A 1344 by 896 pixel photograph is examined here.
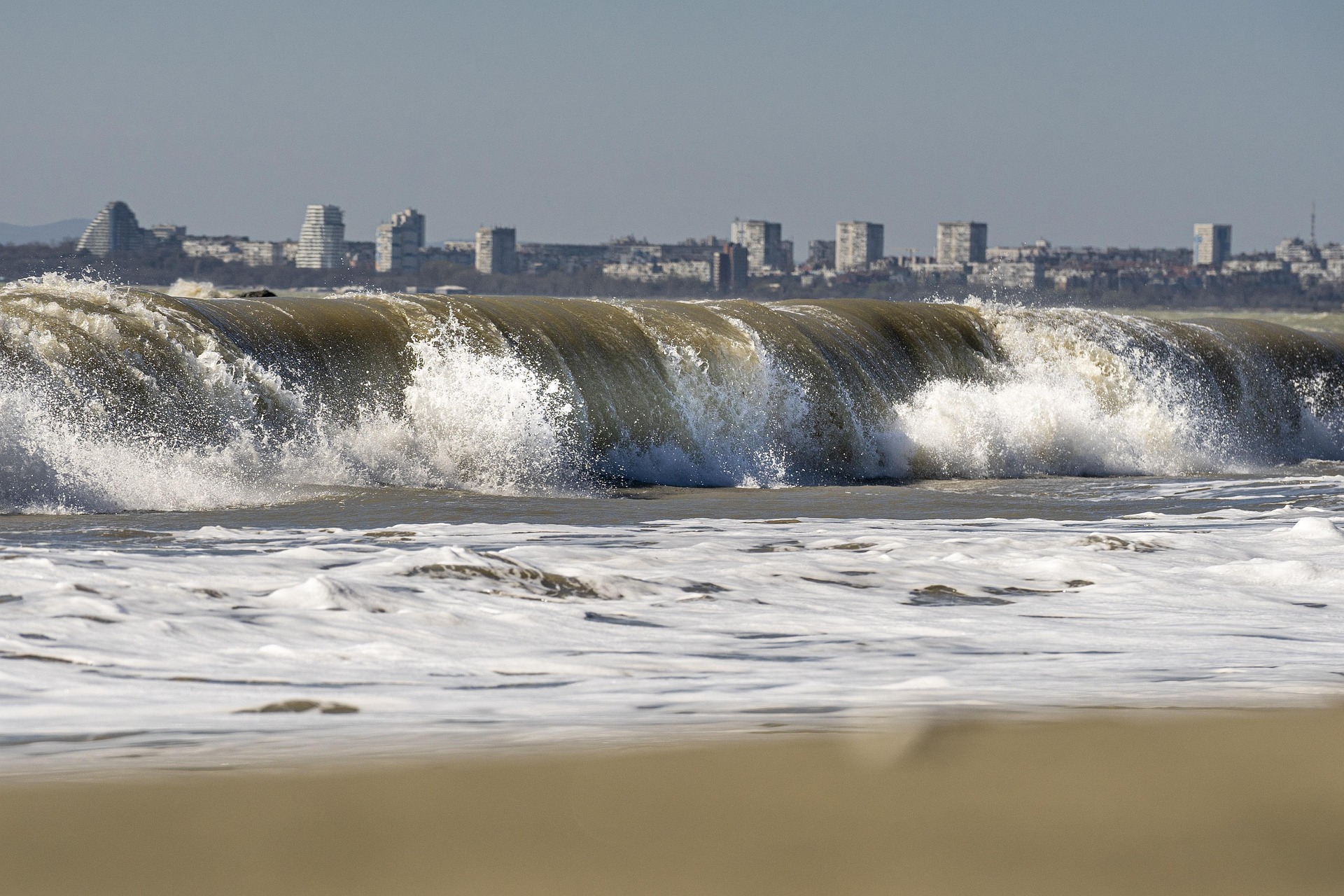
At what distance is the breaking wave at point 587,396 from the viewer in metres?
12.9

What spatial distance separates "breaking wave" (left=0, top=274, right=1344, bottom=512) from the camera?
12867 mm

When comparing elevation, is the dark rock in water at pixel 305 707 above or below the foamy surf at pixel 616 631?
above

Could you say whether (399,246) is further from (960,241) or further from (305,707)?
(305,707)

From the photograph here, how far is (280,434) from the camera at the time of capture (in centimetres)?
1386

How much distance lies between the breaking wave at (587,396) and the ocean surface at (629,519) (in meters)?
0.04

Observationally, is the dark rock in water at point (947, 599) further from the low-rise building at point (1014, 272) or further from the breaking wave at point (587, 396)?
the low-rise building at point (1014, 272)

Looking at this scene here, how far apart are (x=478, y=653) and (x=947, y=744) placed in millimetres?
2243

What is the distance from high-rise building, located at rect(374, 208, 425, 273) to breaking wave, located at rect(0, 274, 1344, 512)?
130362 mm

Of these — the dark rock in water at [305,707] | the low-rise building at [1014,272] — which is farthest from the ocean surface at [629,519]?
the low-rise building at [1014,272]

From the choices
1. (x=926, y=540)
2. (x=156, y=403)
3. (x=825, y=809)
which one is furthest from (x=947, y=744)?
(x=156, y=403)

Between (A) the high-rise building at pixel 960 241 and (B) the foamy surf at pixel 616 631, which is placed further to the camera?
(A) the high-rise building at pixel 960 241

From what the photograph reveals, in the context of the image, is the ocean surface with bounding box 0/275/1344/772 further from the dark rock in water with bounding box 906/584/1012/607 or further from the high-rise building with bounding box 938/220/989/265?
the high-rise building with bounding box 938/220/989/265

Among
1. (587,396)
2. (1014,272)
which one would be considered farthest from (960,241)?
(587,396)

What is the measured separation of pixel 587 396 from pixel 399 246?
140m
